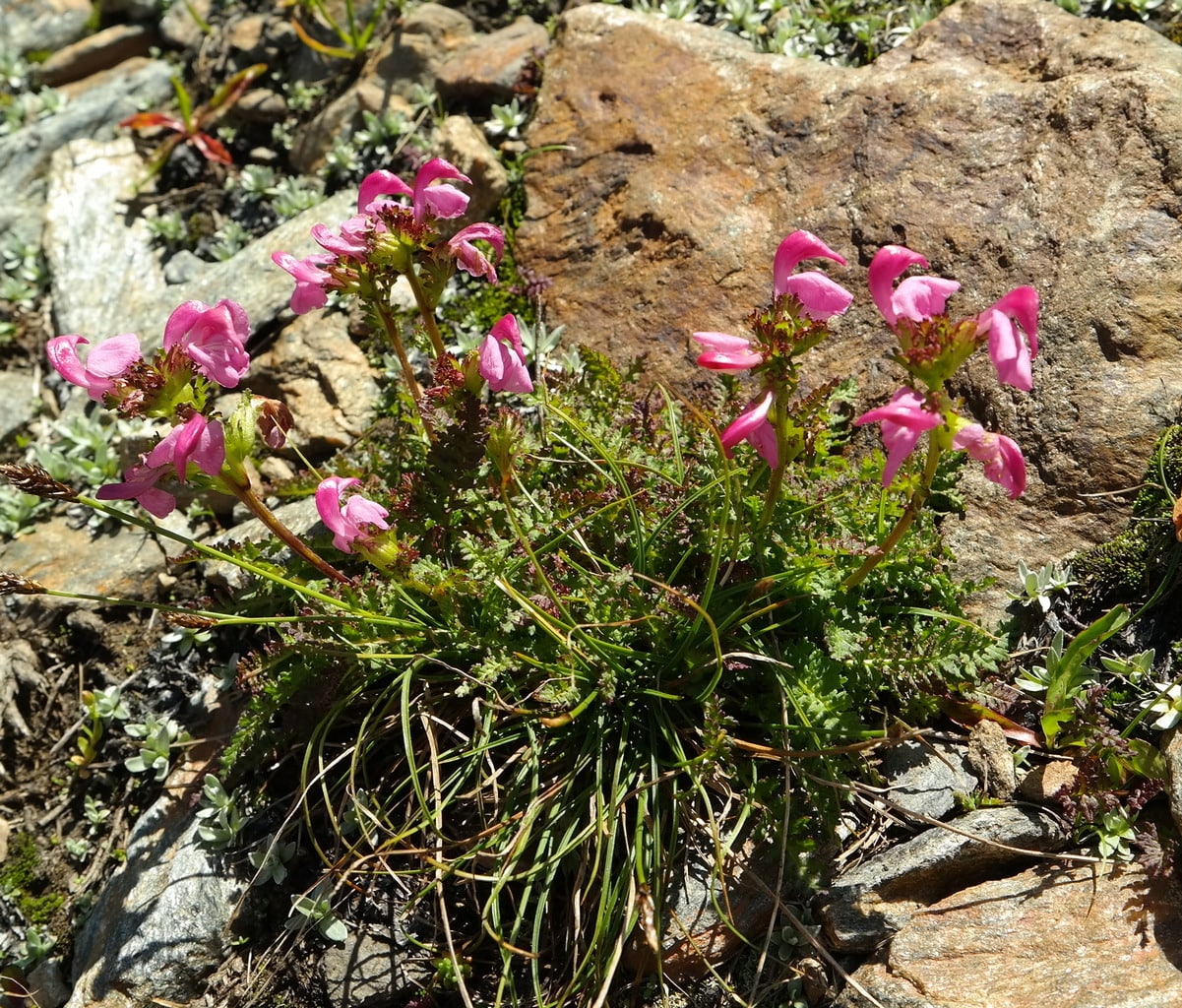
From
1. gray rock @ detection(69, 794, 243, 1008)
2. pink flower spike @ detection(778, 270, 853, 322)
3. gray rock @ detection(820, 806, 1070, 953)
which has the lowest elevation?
gray rock @ detection(69, 794, 243, 1008)

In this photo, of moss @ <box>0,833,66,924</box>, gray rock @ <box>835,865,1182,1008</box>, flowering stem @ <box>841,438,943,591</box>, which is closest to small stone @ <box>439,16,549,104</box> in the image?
flowering stem @ <box>841,438,943,591</box>

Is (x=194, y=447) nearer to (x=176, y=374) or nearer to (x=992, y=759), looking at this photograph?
(x=176, y=374)

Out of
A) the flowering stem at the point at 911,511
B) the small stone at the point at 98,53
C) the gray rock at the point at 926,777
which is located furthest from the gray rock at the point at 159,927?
the small stone at the point at 98,53

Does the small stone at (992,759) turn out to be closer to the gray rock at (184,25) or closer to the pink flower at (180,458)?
the pink flower at (180,458)

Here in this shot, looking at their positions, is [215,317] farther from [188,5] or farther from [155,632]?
[188,5]

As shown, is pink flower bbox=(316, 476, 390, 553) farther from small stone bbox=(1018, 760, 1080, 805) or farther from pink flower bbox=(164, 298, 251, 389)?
small stone bbox=(1018, 760, 1080, 805)

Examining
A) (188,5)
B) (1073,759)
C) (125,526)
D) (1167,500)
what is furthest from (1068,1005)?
(188,5)
